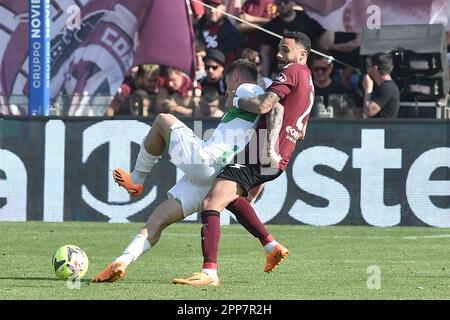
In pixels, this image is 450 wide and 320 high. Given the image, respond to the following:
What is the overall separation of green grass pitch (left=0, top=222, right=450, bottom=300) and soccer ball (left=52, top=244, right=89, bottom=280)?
94 mm

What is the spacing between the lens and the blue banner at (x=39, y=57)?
1717 centimetres

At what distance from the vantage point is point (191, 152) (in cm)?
1002

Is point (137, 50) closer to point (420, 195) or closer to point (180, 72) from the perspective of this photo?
point (180, 72)

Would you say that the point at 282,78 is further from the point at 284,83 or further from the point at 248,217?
the point at 248,217

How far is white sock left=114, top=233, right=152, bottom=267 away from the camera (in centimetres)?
987

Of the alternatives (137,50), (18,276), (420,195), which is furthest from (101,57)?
(18,276)

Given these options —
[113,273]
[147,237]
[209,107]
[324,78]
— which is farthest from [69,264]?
[324,78]

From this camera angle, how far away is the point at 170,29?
18375mm

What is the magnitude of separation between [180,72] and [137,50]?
0.76 metres

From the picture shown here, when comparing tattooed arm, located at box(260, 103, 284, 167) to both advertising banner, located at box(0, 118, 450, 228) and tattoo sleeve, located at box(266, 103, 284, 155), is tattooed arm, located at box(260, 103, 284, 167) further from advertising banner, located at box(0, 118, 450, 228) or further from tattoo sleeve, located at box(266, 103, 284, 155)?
advertising banner, located at box(0, 118, 450, 228)

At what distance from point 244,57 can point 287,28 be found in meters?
0.91

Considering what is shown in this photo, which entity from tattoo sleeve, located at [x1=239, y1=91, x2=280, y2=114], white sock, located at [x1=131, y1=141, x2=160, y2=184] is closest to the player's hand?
tattoo sleeve, located at [x1=239, y1=91, x2=280, y2=114]

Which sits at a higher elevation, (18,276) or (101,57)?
(101,57)

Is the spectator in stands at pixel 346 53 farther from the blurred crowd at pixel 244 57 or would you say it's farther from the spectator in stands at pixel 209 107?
the spectator in stands at pixel 209 107
